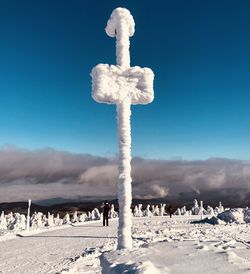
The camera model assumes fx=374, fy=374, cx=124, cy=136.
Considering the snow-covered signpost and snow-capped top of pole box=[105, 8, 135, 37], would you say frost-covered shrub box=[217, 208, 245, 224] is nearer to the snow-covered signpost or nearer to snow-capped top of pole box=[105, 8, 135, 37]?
the snow-covered signpost

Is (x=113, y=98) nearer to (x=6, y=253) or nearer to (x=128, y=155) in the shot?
(x=128, y=155)

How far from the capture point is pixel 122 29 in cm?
991

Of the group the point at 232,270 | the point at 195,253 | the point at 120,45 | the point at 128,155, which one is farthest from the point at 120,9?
the point at 232,270

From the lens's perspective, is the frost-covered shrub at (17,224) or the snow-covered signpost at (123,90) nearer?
the snow-covered signpost at (123,90)

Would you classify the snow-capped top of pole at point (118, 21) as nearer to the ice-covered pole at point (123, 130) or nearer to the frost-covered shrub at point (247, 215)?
the ice-covered pole at point (123, 130)

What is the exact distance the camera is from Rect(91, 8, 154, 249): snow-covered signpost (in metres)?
9.02

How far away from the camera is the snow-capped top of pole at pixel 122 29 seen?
9766mm

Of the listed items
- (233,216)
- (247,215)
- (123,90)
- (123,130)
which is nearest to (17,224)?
(233,216)

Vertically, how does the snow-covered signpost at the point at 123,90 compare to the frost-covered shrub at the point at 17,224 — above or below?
above

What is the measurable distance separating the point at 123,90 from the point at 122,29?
5.72 feet

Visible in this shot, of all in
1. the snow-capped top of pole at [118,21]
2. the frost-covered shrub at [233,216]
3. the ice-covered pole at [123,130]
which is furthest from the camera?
the frost-covered shrub at [233,216]

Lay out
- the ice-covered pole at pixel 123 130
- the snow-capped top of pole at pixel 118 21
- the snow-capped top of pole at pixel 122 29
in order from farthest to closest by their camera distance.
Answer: the snow-capped top of pole at pixel 118 21 < the snow-capped top of pole at pixel 122 29 < the ice-covered pole at pixel 123 130

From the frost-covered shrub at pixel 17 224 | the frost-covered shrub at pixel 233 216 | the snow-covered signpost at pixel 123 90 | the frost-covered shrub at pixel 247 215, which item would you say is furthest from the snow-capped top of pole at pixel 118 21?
the frost-covered shrub at pixel 17 224

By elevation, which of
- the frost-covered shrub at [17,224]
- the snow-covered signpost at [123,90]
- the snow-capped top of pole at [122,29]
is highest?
the snow-capped top of pole at [122,29]
